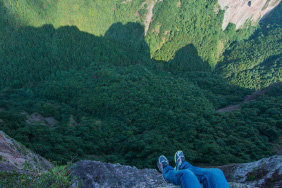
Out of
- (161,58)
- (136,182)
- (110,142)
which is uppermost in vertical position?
(161,58)

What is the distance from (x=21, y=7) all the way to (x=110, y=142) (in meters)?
58.1

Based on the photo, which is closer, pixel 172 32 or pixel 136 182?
pixel 136 182

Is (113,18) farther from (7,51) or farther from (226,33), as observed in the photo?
(226,33)

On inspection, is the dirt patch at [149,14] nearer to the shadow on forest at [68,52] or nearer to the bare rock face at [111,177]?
the shadow on forest at [68,52]

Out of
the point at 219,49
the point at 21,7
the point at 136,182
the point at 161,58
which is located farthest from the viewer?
the point at 219,49

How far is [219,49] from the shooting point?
76562 millimetres

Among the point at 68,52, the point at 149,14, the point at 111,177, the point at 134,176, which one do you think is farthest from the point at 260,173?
the point at 149,14

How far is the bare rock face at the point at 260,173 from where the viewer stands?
9.15 meters

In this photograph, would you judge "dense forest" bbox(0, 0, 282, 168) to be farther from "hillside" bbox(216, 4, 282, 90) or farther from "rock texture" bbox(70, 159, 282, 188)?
"rock texture" bbox(70, 159, 282, 188)

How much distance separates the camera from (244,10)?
76625 millimetres

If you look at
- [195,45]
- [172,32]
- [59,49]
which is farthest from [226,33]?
[59,49]

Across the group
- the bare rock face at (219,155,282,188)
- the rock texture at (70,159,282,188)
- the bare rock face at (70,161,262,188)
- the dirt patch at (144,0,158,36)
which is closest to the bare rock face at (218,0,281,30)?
the dirt patch at (144,0,158,36)

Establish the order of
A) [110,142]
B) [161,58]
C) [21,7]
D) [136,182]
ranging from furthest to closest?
[161,58], [21,7], [110,142], [136,182]

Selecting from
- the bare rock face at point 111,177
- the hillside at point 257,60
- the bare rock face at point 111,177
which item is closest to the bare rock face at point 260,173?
the bare rock face at point 111,177
